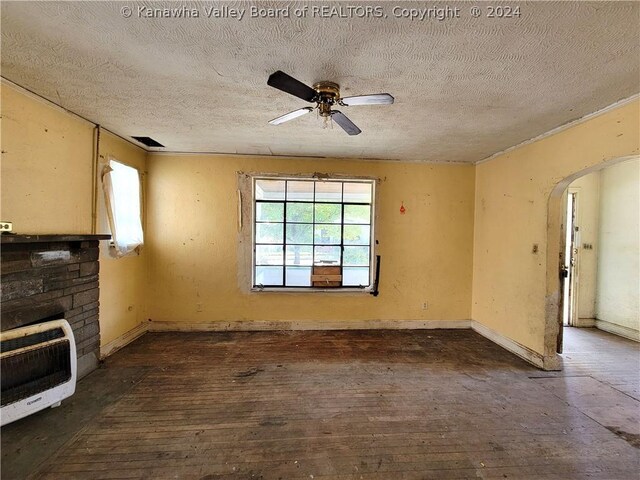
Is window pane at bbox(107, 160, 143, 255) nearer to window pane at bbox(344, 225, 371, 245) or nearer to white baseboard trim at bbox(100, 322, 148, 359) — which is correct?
white baseboard trim at bbox(100, 322, 148, 359)

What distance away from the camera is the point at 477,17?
135cm

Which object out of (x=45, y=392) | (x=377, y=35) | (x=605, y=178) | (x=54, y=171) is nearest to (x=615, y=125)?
(x=377, y=35)

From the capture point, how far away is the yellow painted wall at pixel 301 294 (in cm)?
383

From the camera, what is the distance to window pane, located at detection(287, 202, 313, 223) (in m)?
3.99

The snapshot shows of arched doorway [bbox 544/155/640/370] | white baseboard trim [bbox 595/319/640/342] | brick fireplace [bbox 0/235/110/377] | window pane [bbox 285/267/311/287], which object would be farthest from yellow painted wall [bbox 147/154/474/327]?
white baseboard trim [bbox 595/319/640/342]

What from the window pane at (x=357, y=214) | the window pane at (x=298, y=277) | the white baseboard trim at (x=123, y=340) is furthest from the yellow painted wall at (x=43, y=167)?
the window pane at (x=357, y=214)

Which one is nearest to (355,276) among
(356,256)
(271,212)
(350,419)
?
(356,256)

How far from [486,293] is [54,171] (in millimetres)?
5041

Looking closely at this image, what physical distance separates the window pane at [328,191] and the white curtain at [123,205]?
7.73ft

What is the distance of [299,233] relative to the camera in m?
4.00

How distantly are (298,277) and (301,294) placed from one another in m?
0.25

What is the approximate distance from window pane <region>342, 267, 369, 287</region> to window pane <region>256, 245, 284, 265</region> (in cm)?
96

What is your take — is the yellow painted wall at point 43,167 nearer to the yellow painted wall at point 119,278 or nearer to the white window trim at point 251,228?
the yellow painted wall at point 119,278

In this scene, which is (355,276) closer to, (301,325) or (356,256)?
(356,256)
